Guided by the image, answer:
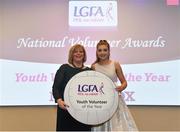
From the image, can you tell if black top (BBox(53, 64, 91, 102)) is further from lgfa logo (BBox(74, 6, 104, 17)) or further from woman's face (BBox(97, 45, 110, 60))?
lgfa logo (BBox(74, 6, 104, 17))

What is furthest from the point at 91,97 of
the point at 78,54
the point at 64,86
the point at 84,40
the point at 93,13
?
the point at 93,13

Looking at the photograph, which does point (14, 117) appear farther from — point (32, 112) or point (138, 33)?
point (138, 33)

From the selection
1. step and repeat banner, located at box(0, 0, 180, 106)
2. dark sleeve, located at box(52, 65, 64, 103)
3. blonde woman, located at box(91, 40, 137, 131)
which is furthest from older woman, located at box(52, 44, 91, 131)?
step and repeat banner, located at box(0, 0, 180, 106)

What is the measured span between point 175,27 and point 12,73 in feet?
6.19

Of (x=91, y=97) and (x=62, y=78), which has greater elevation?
(x=62, y=78)

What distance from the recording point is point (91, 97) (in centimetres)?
230

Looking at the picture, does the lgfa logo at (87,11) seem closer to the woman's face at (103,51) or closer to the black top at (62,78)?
the woman's face at (103,51)

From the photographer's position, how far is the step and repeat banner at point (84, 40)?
3311mm

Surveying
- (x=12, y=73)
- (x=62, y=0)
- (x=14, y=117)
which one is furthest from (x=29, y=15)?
(x=14, y=117)

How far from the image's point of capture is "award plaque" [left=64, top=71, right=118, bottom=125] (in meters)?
2.27

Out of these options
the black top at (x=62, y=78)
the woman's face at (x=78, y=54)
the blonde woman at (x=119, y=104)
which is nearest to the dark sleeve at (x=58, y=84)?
the black top at (x=62, y=78)

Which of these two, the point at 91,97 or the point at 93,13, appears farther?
the point at 93,13

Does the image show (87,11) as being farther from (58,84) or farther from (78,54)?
(58,84)

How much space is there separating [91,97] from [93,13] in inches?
53.0
